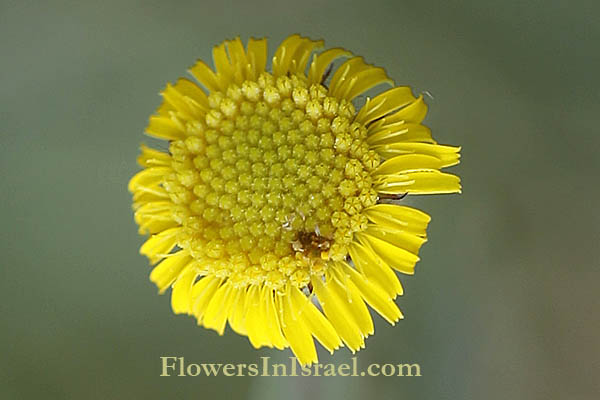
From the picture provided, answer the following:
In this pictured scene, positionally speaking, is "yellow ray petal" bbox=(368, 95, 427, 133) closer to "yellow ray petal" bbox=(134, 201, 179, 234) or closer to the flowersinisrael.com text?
"yellow ray petal" bbox=(134, 201, 179, 234)

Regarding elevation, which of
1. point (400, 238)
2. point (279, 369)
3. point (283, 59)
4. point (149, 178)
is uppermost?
point (283, 59)

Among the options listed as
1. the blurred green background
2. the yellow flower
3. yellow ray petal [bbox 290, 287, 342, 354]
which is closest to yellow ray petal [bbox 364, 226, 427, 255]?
the yellow flower

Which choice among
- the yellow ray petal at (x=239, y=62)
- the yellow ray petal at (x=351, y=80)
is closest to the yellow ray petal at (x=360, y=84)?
the yellow ray petal at (x=351, y=80)

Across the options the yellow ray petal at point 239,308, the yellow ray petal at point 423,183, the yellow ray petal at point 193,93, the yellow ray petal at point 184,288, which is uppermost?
the yellow ray petal at point 193,93

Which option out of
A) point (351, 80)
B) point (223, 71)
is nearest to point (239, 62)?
point (223, 71)

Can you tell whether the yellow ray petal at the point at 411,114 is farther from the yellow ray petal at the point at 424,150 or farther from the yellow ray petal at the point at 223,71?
the yellow ray petal at the point at 223,71

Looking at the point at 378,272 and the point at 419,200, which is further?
the point at 419,200

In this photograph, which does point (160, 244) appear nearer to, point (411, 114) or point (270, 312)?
point (270, 312)
